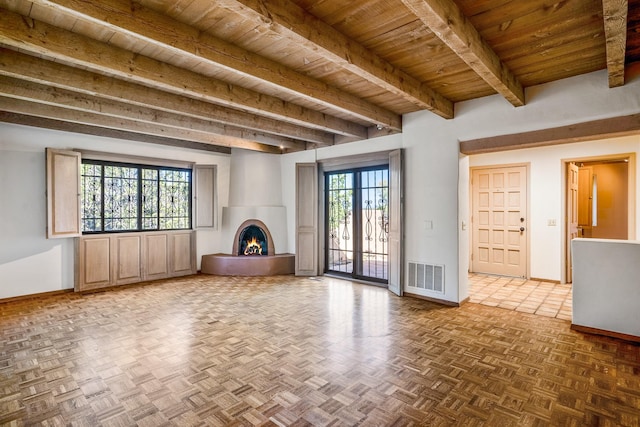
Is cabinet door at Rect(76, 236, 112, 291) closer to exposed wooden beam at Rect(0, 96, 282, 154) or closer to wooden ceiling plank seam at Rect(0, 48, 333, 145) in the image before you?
exposed wooden beam at Rect(0, 96, 282, 154)

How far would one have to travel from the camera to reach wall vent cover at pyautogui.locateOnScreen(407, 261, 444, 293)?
188 inches

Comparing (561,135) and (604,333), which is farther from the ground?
(561,135)

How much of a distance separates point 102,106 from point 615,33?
511 centimetres

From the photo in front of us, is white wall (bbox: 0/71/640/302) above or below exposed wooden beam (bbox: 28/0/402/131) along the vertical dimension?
below

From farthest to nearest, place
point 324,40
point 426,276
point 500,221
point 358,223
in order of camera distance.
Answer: point 500,221
point 358,223
point 426,276
point 324,40

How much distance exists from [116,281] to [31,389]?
140 inches

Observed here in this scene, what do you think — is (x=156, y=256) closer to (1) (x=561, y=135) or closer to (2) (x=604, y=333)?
(1) (x=561, y=135)

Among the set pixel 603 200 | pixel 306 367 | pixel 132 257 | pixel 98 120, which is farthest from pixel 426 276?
pixel 603 200

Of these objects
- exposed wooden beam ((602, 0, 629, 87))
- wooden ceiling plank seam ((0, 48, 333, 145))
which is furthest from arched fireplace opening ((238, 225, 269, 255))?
exposed wooden beam ((602, 0, 629, 87))

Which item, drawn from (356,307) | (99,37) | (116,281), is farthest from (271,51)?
(116,281)

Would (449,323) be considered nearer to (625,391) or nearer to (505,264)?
(625,391)

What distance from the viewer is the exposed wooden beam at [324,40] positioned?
2.12 meters

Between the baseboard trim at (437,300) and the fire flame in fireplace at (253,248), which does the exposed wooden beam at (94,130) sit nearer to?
the fire flame in fireplace at (253,248)

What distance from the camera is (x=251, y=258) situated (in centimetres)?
673
